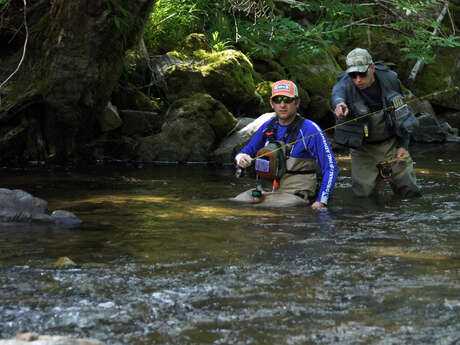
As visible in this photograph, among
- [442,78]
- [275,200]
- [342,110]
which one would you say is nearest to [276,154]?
[275,200]

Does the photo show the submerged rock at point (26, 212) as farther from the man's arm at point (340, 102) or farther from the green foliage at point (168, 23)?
the green foliage at point (168, 23)

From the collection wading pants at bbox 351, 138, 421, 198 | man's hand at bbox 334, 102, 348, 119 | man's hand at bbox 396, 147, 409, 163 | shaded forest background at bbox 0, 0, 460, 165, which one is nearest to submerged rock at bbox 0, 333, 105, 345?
man's hand at bbox 334, 102, 348, 119

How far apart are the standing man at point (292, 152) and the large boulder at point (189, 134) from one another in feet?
16.7

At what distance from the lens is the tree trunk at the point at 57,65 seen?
9320 millimetres

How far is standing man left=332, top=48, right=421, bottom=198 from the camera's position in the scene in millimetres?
6820

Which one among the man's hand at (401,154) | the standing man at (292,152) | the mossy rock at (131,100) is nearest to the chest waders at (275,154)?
the standing man at (292,152)

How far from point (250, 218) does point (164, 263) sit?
77.8 inches

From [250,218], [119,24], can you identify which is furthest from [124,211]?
[119,24]

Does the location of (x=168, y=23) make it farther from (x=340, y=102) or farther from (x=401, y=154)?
(x=401, y=154)

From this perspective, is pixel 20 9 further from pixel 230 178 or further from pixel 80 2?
pixel 230 178

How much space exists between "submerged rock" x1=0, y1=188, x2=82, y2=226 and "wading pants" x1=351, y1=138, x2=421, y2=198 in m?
3.58

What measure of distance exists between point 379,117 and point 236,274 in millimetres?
3751

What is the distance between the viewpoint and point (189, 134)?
39.2 ft

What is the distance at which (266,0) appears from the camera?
31.2ft
